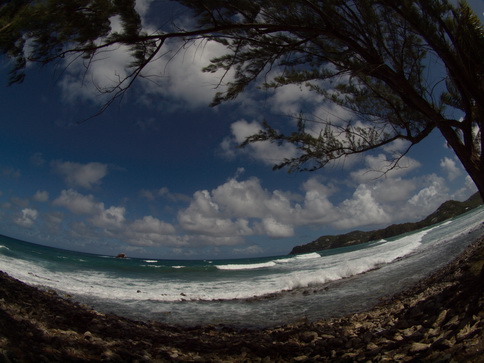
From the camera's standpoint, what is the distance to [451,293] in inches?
139

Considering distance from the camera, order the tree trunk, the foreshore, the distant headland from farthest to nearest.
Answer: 1. the distant headland
2. the tree trunk
3. the foreshore

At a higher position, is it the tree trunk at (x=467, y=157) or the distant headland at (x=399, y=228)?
the tree trunk at (x=467, y=157)

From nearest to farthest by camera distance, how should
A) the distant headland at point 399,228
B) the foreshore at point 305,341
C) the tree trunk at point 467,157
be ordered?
the foreshore at point 305,341 → the tree trunk at point 467,157 → the distant headland at point 399,228

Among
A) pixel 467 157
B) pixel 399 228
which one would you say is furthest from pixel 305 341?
pixel 399 228

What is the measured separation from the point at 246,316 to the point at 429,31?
6.49 m

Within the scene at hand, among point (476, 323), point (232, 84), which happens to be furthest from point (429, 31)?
point (476, 323)

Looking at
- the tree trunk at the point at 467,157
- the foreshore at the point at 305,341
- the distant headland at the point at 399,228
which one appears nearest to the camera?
the foreshore at the point at 305,341

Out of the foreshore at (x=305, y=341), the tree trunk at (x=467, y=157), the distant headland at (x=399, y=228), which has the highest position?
the tree trunk at (x=467, y=157)

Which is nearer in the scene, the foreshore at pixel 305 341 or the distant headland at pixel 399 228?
the foreshore at pixel 305 341

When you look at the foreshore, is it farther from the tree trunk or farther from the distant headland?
the distant headland

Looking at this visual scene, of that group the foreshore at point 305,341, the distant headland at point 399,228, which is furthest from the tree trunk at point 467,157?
the distant headland at point 399,228

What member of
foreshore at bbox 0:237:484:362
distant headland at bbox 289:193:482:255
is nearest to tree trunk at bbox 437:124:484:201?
foreshore at bbox 0:237:484:362

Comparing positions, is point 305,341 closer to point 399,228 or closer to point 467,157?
point 467,157

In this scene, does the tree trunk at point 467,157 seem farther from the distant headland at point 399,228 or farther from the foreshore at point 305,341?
the distant headland at point 399,228
